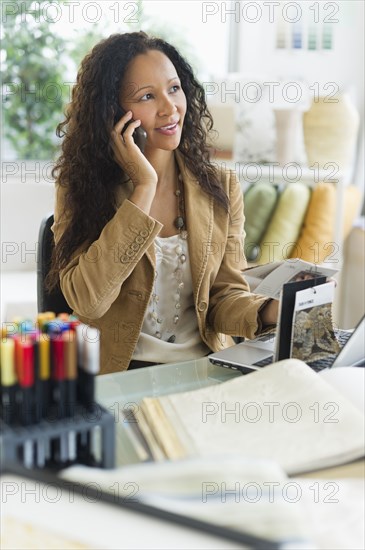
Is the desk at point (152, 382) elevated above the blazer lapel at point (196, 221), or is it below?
below

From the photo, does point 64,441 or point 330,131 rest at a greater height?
point 330,131

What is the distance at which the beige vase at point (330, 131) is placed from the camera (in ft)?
11.5

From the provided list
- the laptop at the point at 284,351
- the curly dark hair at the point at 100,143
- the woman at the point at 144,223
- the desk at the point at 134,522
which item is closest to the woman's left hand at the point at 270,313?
the woman at the point at 144,223

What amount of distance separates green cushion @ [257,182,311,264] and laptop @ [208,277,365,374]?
1861 millimetres

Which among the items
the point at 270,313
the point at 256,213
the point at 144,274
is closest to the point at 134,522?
the point at 270,313

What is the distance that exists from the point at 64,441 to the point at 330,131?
9.67 ft

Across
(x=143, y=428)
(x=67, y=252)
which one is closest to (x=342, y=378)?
(x=143, y=428)

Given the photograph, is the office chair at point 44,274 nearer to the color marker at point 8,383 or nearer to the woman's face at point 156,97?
the woman's face at point 156,97

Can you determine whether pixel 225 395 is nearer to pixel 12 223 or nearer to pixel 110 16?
pixel 12 223

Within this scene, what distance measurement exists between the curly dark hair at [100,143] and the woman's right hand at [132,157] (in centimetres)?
4

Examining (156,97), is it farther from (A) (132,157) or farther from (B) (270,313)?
(B) (270,313)

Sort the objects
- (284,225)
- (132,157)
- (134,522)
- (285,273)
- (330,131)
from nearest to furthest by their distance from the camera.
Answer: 1. (134,522)
2. (285,273)
3. (132,157)
4. (284,225)
5. (330,131)

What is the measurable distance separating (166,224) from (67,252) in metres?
0.24

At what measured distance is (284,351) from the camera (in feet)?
4.15
